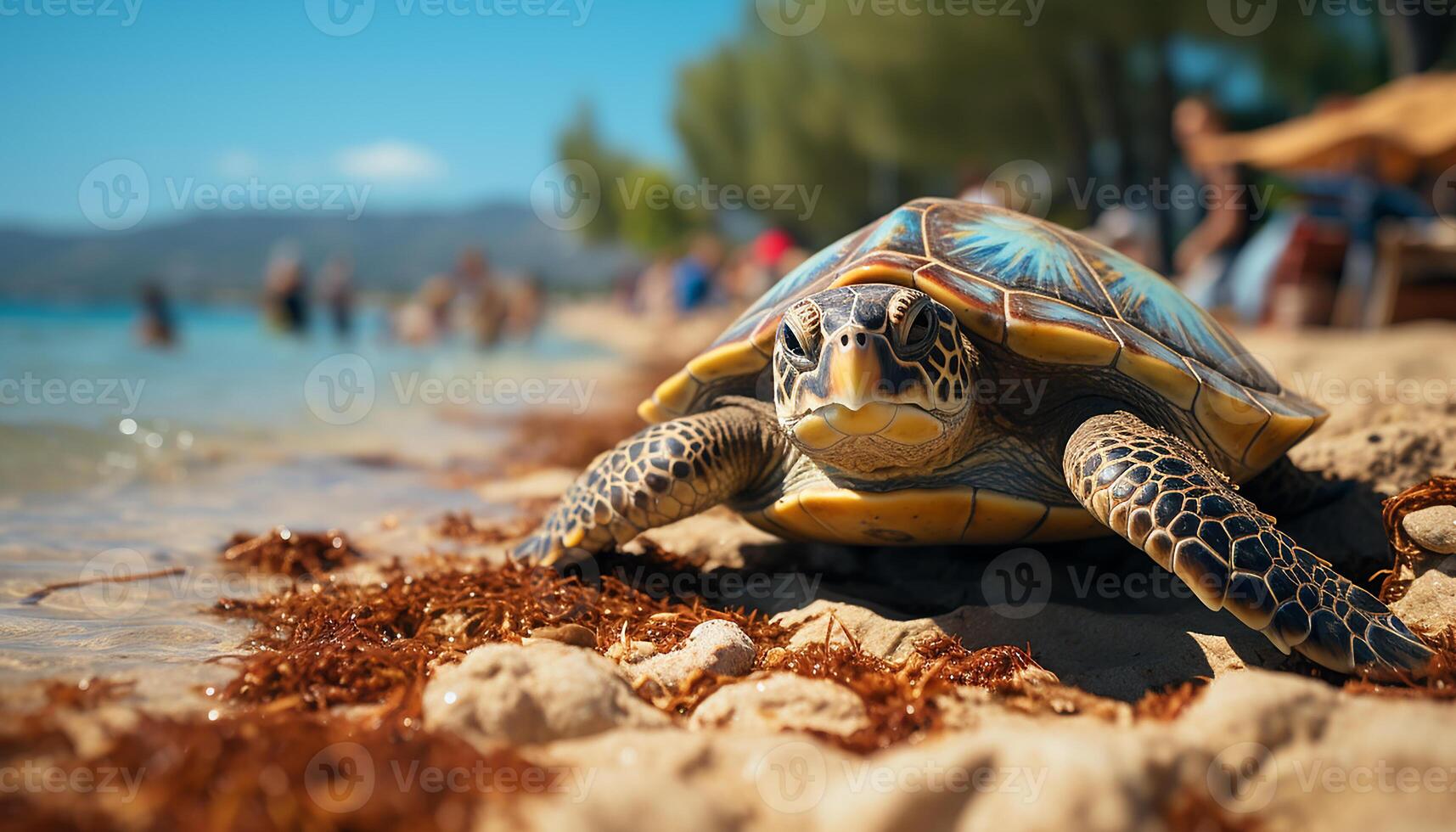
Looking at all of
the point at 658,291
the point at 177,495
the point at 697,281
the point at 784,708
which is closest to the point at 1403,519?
the point at 784,708

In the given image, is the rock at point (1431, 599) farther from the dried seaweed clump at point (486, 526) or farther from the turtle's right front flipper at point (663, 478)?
the dried seaweed clump at point (486, 526)

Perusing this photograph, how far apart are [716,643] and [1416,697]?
1539 mm

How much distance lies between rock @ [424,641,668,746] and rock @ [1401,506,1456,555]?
229 cm

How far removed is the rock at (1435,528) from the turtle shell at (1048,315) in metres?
0.45

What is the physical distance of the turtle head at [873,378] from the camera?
224 cm

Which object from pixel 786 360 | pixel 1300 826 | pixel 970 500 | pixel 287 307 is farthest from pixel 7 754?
pixel 287 307

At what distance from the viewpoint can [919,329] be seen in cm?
236

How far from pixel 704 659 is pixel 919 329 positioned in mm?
1080

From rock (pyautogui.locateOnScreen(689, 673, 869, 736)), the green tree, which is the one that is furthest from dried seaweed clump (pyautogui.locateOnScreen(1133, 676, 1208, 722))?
the green tree

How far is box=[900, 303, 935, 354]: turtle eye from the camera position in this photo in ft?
7.64

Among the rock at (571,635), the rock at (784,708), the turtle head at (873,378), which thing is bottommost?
the rock at (571,635)

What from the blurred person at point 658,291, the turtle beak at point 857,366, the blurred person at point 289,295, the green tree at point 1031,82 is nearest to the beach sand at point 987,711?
the turtle beak at point 857,366

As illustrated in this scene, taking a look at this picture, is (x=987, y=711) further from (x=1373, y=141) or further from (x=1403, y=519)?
(x=1373, y=141)

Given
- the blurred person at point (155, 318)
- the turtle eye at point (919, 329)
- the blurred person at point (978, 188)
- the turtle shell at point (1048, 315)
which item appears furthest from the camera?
the blurred person at point (155, 318)
